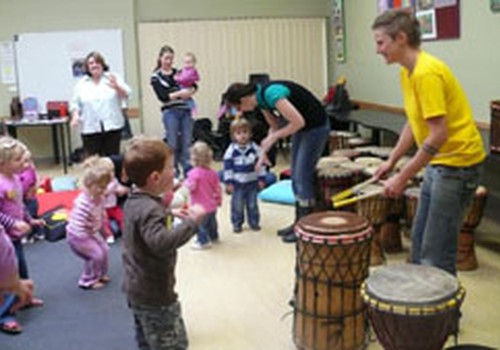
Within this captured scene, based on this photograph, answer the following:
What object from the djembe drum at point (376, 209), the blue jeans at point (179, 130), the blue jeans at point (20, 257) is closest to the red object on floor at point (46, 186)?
the blue jeans at point (179, 130)

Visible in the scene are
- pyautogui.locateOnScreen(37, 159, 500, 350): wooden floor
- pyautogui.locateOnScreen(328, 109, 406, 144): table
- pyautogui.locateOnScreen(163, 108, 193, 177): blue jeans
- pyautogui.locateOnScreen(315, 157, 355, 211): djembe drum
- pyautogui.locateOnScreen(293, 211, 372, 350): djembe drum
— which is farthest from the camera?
pyautogui.locateOnScreen(163, 108, 193, 177): blue jeans

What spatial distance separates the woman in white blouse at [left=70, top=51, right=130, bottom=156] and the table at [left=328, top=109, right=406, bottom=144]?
242 centimetres

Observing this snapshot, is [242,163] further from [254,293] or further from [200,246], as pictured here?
[254,293]

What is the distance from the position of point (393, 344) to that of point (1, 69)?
25.7ft

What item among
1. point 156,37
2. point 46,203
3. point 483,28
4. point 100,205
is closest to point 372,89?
point 483,28

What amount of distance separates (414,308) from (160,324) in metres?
0.98

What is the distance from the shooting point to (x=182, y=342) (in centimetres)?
258

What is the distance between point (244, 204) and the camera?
533 centimetres

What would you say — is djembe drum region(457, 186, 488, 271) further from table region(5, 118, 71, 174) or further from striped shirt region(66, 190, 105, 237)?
table region(5, 118, 71, 174)

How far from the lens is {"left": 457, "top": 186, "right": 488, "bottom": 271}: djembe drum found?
4156 mm

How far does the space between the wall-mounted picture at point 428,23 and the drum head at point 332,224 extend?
3.52 meters

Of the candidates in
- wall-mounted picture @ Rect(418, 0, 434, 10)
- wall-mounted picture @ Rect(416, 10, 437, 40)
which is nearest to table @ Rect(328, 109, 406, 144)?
wall-mounted picture @ Rect(416, 10, 437, 40)

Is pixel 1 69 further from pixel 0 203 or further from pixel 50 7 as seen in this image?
pixel 0 203

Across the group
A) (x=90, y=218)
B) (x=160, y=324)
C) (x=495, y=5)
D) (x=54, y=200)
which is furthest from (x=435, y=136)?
(x=54, y=200)
